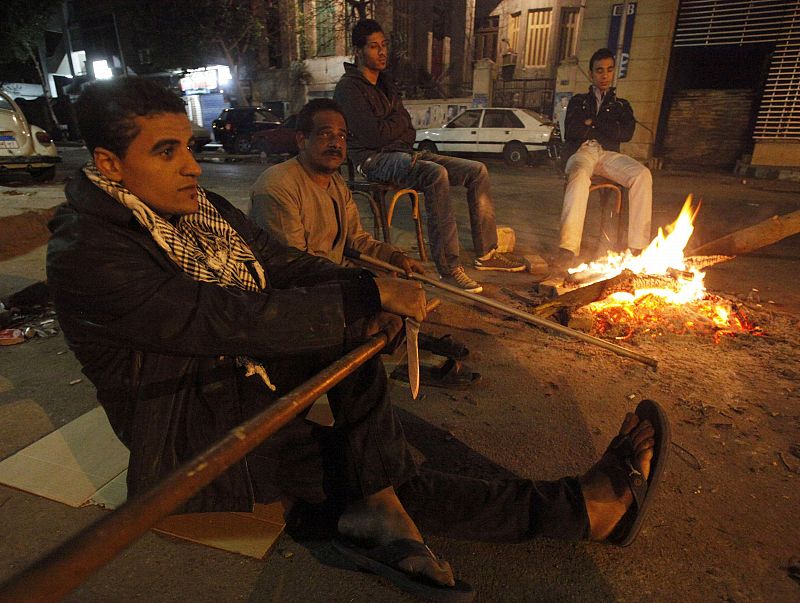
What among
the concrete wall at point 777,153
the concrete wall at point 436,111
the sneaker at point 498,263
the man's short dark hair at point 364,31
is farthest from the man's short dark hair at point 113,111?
the concrete wall at point 436,111

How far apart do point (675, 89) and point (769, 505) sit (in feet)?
51.7

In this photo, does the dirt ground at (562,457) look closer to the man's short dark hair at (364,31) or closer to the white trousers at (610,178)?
the white trousers at (610,178)

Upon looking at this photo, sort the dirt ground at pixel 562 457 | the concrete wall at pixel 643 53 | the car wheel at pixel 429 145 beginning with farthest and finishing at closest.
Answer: the car wheel at pixel 429 145 < the concrete wall at pixel 643 53 < the dirt ground at pixel 562 457

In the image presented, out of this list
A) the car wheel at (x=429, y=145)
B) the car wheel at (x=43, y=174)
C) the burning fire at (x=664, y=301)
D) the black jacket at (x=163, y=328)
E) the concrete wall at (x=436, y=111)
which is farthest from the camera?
the concrete wall at (x=436, y=111)

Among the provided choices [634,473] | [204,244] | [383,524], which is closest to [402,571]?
[383,524]

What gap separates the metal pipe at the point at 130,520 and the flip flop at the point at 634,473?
1.25 m

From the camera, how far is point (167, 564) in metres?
1.82

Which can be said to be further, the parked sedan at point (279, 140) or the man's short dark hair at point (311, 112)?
the parked sedan at point (279, 140)

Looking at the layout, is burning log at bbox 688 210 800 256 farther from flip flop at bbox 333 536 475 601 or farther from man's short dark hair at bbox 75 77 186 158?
man's short dark hair at bbox 75 77 186 158

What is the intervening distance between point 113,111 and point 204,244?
519 millimetres

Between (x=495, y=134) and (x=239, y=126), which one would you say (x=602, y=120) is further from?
(x=239, y=126)

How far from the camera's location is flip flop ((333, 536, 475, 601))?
60.4 inches

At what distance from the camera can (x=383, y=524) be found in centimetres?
172

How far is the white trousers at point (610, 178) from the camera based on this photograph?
512 centimetres
